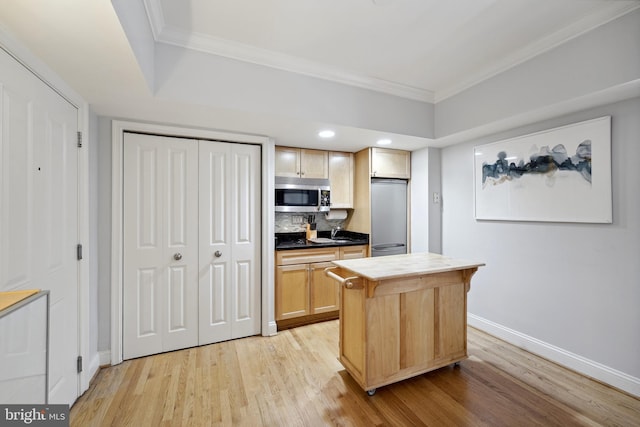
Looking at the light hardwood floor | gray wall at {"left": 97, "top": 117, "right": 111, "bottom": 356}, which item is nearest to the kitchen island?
the light hardwood floor

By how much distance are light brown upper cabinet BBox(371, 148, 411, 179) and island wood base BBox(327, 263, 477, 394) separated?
167 cm

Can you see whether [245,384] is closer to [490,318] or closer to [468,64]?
[490,318]

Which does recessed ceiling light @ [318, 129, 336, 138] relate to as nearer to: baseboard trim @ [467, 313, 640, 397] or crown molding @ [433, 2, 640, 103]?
crown molding @ [433, 2, 640, 103]

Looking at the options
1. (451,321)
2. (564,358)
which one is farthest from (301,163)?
(564,358)

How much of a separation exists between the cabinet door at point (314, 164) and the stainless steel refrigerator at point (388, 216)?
2.16 feet

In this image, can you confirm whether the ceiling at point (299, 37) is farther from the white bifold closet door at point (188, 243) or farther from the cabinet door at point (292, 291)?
the cabinet door at point (292, 291)

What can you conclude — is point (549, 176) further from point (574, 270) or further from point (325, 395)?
point (325, 395)

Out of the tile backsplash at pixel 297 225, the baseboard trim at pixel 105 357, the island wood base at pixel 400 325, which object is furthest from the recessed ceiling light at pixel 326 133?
the baseboard trim at pixel 105 357

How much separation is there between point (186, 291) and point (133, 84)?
185 centimetres

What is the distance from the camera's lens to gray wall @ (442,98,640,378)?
6.62 ft

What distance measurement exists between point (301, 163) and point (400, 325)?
223 cm

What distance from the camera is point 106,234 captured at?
2.37m

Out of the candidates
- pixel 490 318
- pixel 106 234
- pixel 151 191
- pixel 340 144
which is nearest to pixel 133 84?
pixel 151 191

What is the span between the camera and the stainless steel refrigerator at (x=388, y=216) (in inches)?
140
